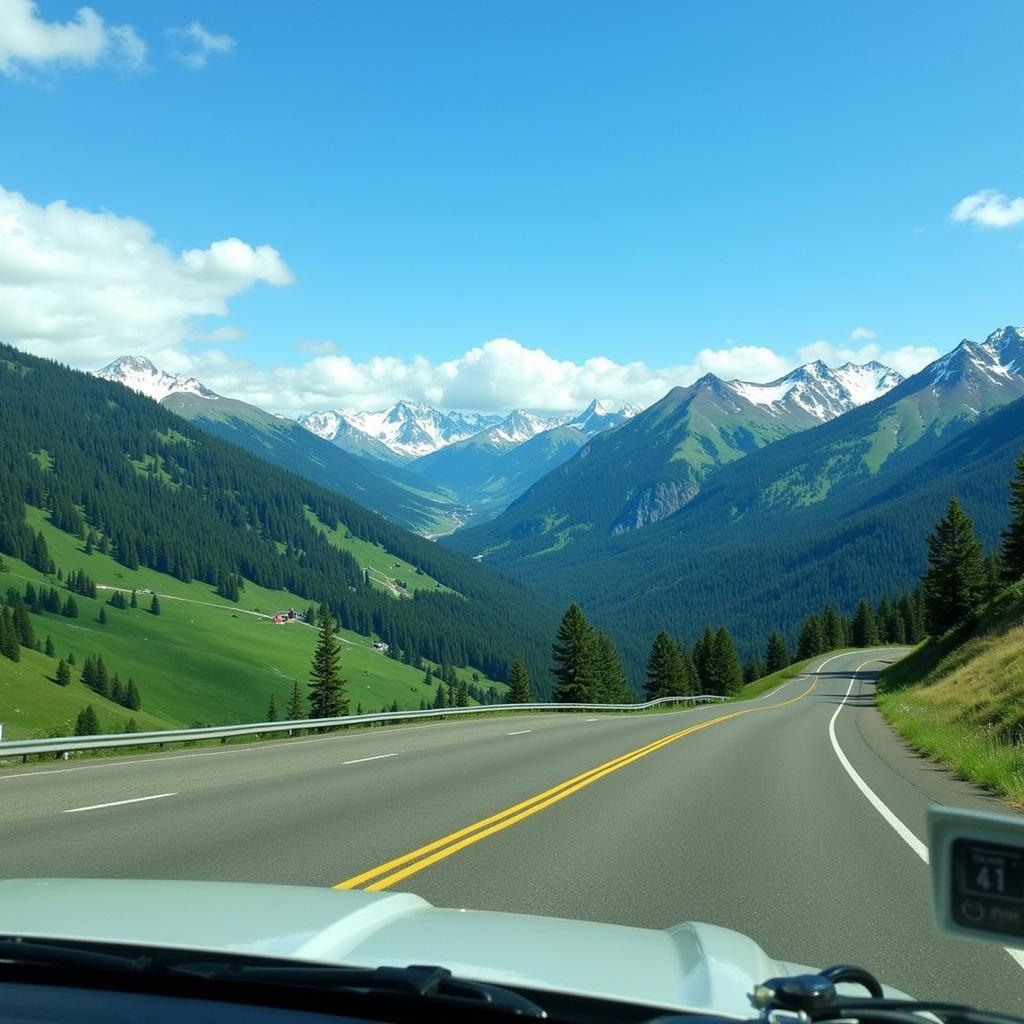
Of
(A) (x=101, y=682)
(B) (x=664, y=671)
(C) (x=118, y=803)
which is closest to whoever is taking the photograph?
(C) (x=118, y=803)

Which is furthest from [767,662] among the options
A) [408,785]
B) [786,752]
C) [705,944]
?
[705,944]

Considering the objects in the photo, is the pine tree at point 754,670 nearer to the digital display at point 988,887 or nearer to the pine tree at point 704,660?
the pine tree at point 704,660

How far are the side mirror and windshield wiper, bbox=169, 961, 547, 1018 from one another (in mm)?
1368

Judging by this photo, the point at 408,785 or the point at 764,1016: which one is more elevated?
the point at 764,1016

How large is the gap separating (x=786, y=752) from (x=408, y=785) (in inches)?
398

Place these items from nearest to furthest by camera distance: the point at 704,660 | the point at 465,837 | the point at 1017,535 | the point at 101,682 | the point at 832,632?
the point at 465,837, the point at 1017,535, the point at 704,660, the point at 101,682, the point at 832,632

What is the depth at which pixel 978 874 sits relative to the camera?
80.4 inches

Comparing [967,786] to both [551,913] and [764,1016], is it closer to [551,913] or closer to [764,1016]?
[551,913]

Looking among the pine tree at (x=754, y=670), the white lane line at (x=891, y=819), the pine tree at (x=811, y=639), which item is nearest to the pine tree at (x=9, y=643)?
the pine tree at (x=754, y=670)

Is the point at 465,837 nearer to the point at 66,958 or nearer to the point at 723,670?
the point at 66,958

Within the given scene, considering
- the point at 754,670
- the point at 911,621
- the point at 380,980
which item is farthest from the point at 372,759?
the point at 911,621

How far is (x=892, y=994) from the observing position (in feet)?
11.0

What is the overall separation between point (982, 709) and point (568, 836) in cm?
1623

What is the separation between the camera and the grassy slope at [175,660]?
103375 millimetres
